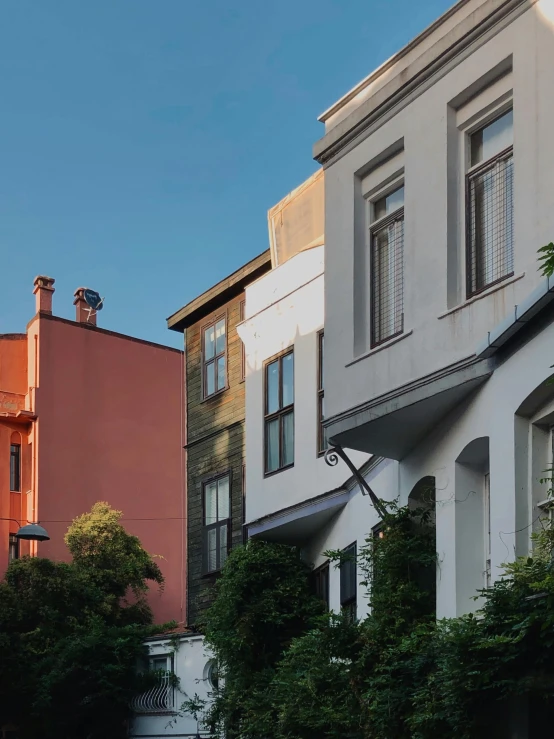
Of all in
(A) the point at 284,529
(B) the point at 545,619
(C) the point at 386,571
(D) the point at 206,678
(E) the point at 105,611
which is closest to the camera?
(B) the point at 545,619

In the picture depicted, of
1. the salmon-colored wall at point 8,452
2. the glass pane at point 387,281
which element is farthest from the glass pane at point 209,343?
the salmon-colored wall at point 8,452

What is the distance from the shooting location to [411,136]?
45.0 feet

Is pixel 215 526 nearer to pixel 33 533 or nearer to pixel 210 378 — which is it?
pixel 210 378

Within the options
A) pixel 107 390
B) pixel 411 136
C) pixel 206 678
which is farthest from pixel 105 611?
pixel 411 136

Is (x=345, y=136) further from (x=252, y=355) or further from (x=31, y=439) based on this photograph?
(x=31, y=439)

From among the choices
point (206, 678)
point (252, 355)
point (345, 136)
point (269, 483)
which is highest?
point (345, 136)

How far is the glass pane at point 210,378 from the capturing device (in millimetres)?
25766

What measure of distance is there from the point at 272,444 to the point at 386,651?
805 cm

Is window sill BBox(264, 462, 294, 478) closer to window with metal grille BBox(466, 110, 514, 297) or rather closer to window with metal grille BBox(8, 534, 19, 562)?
window with metal grille BBox(466, 110, 514, 297)

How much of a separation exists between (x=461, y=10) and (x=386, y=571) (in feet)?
19.3

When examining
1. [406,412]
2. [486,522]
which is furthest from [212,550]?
[486,522]

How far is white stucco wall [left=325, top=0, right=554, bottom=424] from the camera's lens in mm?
11711

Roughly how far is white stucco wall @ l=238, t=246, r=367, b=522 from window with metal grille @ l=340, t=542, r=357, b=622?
1.16 metres

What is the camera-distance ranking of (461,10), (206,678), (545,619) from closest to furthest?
(545,619), (461,10), (206,678)
